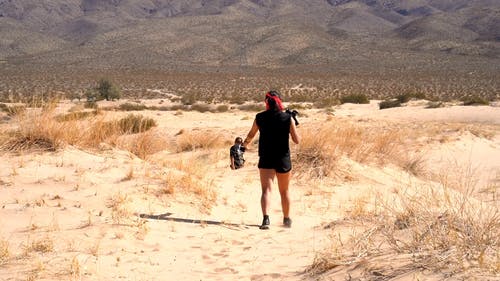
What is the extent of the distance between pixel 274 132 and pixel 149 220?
1.81m

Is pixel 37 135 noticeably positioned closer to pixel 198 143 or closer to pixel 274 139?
pixel 274 139

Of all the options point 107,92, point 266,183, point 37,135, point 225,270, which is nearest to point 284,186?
point 266,183

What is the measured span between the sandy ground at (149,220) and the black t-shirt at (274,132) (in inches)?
38.5

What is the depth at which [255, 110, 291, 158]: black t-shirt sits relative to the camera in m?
6.16

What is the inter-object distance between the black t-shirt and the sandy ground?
0.98 m

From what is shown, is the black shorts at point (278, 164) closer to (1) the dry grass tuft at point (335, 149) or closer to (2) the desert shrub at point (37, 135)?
(1) the dry grass tuft at point (335, 149)

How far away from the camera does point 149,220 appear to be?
6.09m

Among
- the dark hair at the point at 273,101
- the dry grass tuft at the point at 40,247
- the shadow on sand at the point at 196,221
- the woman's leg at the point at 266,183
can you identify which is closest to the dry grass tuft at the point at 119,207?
the shadow on sand at the point at 196,221

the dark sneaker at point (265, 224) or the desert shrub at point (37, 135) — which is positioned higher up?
the desert shrub at point (37, 135)

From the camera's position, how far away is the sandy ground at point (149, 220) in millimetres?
4715

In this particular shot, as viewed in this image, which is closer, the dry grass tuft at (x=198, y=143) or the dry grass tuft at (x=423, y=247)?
the dry grass tuft at (x=423, y=247)

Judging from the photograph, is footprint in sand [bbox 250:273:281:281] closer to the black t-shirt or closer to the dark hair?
the black t-shirt

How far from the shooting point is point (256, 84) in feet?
173

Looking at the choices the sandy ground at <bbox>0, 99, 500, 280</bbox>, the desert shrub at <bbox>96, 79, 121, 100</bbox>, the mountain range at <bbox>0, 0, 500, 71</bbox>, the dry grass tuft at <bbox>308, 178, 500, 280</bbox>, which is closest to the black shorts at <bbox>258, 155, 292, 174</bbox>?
the sandy ground at <bbox>0, 99, 500, 280</bbox>
